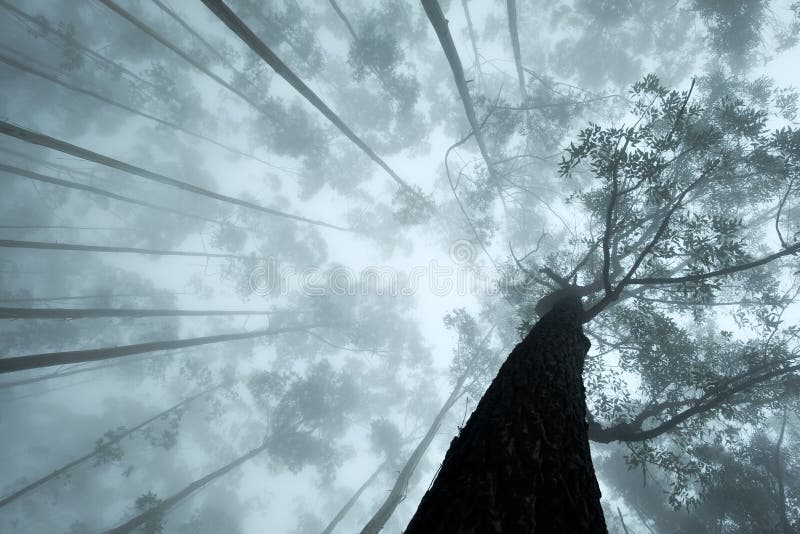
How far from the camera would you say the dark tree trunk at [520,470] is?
3.76 ft

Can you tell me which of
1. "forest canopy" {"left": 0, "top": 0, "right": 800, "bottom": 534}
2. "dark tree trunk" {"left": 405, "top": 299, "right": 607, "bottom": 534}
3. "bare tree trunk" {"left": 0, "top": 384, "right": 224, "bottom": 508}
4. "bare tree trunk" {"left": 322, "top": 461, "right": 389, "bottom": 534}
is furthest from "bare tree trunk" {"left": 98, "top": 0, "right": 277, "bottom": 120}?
"bare tree trunk" {"left": 322, "top": 461, "right": 389, "bottom": 534}

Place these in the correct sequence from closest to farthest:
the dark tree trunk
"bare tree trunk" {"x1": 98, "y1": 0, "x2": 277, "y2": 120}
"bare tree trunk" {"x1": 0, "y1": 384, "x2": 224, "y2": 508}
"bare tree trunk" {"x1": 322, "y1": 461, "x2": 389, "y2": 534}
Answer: the dark tree trunk < "bare tree trunk" {"x1": 98, "y1": 0, "x2": 277, "y2": 120} < "bare tree trunk" {"x1": 0, "y1": 384, "x2": 224, "y2": 508} < "bare tree trunk" {"x1": 322, "y1": 461, "x2": 389, "y2": 534}

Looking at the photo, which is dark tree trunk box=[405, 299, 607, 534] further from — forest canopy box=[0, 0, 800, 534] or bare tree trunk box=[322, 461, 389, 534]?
bare tree trunk box=[322, 461, 389, 534]

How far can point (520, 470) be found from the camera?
4.83ft

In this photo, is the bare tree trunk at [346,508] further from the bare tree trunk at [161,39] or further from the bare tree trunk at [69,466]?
the bare tree trunk at [161,39]

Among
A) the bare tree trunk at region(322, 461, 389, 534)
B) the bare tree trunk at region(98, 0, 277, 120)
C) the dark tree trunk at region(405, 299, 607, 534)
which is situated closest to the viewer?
the dark tree trunk at region(405, 299, 607, 534)

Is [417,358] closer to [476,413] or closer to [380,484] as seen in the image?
[380,484]

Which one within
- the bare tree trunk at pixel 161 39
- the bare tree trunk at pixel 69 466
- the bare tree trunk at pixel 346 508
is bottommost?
the bare tree trunk at pixel 69 466

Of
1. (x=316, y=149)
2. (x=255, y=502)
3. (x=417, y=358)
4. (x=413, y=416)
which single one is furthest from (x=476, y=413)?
(x=255, y=502)

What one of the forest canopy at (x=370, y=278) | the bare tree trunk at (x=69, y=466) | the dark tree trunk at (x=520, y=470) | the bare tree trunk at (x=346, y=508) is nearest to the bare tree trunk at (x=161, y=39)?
the forest canopy at (x=370, y=278)

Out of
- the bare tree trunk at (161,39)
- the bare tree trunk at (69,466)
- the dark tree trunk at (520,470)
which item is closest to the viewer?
the dark tree trunk at (520,470)

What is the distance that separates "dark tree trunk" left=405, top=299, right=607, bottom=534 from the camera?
1146 millimetres

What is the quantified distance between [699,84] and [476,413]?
61.3 ft

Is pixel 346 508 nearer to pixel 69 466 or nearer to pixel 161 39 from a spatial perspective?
pixel 69 466
